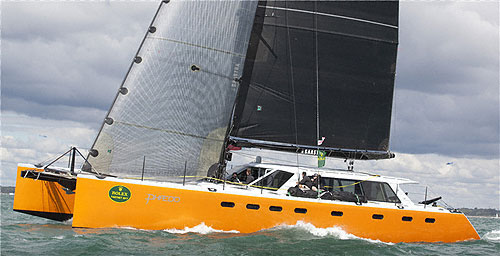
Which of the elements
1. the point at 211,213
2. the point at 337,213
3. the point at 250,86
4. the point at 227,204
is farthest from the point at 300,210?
the point at 250,86

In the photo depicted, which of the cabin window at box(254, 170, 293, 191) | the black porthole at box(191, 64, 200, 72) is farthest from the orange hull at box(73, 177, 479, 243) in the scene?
the black porthole at box(191, 64, 200, 72)

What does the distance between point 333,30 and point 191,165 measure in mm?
5706

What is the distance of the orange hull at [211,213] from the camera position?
1096cm

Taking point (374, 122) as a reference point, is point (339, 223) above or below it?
below

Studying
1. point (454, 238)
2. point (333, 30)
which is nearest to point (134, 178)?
point (333, 30)

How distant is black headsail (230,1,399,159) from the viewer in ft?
46.0

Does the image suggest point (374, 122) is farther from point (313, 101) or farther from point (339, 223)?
point (339, 223)

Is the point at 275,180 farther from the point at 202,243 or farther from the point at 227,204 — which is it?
the point at 202,243

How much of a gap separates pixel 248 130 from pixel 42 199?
559 centimetres

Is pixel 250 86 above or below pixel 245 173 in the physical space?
above

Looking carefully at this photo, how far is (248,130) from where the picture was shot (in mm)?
13852

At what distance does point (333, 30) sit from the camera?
14.7 m

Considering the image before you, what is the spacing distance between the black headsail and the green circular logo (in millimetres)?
3661

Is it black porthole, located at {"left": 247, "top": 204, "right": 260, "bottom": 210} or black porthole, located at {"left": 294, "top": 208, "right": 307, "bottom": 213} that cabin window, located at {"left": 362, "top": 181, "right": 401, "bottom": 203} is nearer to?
black porthole, located at {"left": 294, "top": 208, "right": 307, "bottom": 213}
